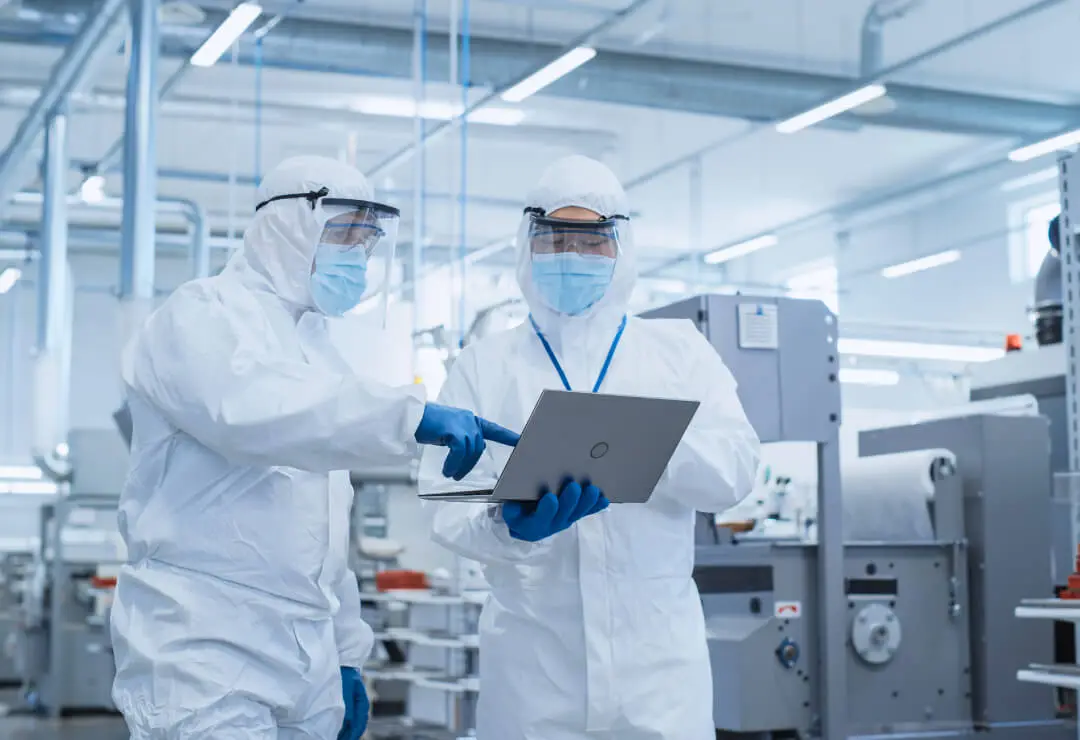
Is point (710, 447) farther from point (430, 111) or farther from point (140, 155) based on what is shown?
point (430, 111)

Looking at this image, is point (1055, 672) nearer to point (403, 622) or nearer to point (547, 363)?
point (547, 363)

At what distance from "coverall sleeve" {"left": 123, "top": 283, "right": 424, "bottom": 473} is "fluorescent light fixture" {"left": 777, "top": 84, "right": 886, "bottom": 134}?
18.0 ft

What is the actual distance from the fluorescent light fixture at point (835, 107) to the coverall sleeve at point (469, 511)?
16.2ft

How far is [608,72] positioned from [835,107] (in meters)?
1.21

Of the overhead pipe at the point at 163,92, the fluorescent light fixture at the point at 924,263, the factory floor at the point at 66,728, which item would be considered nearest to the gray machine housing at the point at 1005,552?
the factory floor at the point at 66,728

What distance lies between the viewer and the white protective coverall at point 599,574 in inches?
85.6

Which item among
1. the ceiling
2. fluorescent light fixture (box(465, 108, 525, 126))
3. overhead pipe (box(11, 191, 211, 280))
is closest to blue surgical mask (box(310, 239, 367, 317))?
the ceiling

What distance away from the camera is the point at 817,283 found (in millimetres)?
11945

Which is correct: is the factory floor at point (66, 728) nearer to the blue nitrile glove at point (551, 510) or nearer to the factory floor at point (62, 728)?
the factory floor at point (62, 728)

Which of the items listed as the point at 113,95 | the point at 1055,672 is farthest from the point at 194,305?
the point at 113,95

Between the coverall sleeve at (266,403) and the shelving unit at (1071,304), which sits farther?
the shelving unit at (1071,304)

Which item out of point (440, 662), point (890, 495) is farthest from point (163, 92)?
point (890, 495)

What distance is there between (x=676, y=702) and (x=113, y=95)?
7072 mm

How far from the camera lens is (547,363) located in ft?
7.87
